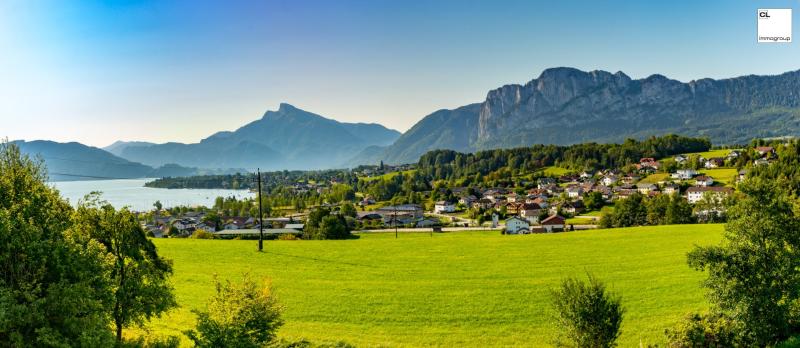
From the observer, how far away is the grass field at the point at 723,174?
4497 inches

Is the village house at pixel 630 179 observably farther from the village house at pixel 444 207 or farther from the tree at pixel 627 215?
the tree at pixel 627 215

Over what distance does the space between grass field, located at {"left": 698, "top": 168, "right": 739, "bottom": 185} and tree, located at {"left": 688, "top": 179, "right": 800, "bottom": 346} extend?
107 metres

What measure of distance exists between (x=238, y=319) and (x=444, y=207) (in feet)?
371

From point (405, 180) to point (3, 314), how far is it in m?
176

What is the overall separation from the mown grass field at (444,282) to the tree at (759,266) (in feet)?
16.6

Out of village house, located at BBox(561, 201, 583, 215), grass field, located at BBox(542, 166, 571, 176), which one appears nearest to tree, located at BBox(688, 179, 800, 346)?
village house, located at BBox(561, 201, 583, 215)

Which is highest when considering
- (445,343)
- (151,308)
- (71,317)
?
(71,317)

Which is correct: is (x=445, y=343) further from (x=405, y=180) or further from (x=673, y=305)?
(x=405, y=180)

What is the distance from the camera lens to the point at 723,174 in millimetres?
124000

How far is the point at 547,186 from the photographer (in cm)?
14012

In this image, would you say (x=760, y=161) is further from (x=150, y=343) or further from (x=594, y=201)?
(x=150, y=343)

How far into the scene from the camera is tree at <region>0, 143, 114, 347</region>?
13.0 metres

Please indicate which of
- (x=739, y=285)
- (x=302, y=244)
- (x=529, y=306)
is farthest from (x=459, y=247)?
(x=739, y=285)

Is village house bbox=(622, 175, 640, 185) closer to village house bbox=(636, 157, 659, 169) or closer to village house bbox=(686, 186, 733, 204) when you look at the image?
village house bbox=(636, 157, 659, 169)
